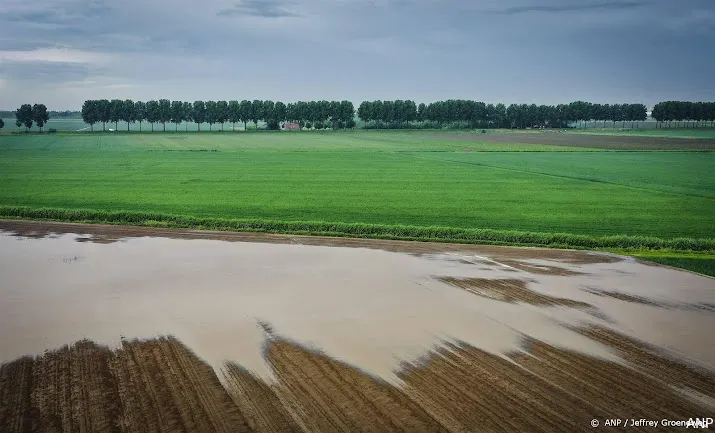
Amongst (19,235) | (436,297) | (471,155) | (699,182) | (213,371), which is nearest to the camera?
(213,371)

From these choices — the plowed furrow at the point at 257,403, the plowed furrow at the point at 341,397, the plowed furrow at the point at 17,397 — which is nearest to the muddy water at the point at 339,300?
the plowed furrow at the point at 257,403

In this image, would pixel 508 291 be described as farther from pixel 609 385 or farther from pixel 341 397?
pixel 341 397

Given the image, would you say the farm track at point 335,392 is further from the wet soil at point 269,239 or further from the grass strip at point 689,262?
the wet soil at point 269,239

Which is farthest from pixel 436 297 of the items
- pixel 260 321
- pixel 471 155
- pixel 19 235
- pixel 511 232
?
pixel 471 155

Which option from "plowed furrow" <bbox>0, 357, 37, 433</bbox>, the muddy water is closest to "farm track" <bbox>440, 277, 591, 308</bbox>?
the muddy water

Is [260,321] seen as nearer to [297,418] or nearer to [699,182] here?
[297,418]
